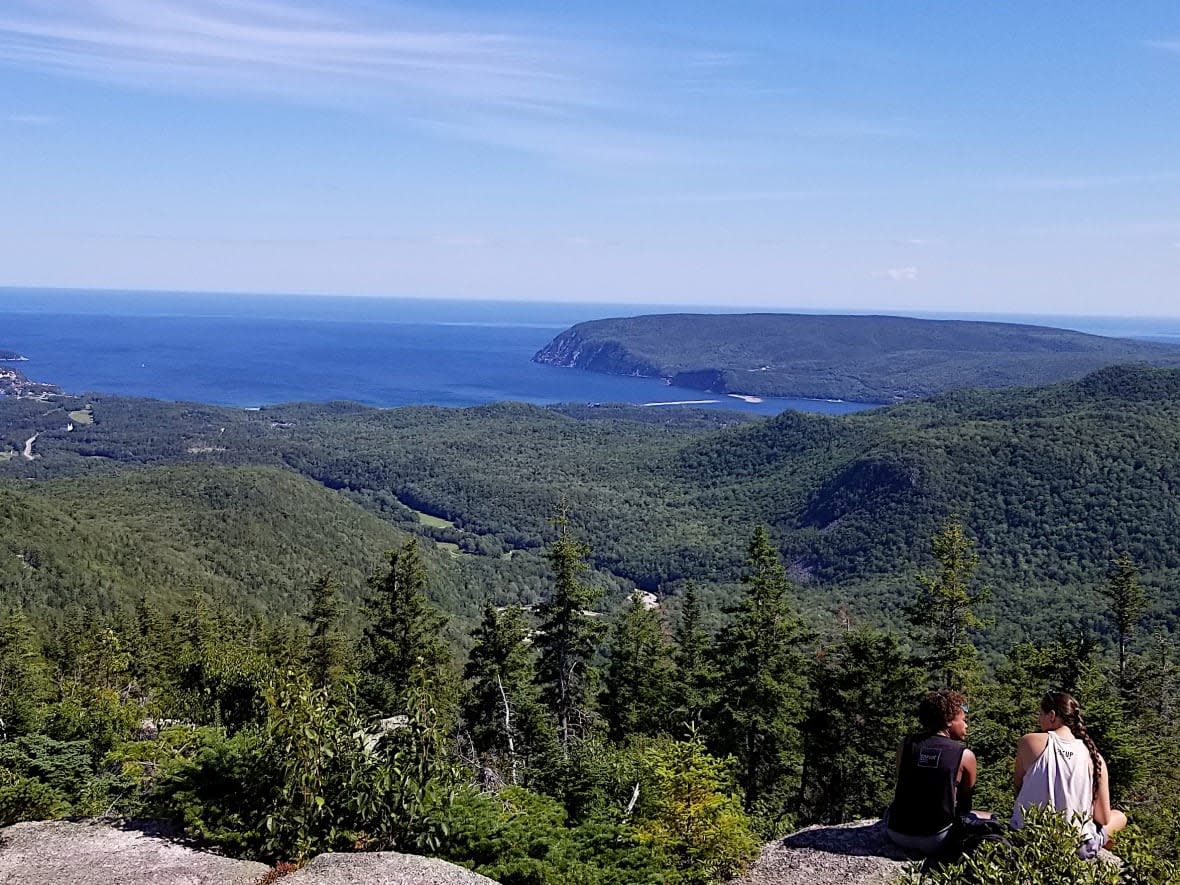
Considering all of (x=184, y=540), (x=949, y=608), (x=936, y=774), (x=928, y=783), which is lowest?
(x=184, y=540)

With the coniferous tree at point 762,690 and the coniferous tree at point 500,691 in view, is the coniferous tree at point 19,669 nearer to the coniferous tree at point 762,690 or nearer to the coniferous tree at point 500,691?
the coniferous tree at point 500,691

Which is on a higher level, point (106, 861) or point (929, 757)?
point (929, 757)

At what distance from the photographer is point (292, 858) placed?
39.2 ft

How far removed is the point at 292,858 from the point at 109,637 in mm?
32827

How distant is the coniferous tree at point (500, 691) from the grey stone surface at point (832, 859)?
15.9m

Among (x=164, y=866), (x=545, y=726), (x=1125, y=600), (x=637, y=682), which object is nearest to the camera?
(x=164, y=866)

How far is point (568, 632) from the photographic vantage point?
2817 centimetres

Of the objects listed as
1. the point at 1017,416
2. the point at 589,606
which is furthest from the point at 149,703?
the point at 1017,416

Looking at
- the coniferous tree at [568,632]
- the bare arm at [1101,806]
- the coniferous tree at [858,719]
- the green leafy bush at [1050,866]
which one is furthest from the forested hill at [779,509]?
the green leafy bush at [1050,866]

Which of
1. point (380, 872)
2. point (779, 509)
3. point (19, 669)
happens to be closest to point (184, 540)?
point (19, 669)

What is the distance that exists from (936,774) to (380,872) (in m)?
7.29

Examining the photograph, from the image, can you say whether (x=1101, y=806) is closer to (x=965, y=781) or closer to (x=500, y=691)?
(x=965, y=781)

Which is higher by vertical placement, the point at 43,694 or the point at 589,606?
the point at 589,606

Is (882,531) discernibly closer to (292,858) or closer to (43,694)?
(43,694)
